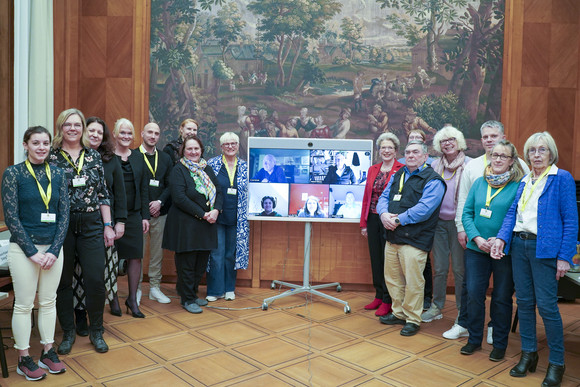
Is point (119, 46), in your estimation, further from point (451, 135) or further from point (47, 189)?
point (451, 135)

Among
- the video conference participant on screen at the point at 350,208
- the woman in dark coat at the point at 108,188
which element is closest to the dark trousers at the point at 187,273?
the woman in dark coat at the point at 108,188

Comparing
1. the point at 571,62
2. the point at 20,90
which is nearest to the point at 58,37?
the point at 20,90

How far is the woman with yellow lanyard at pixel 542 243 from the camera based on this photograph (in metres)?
3.13

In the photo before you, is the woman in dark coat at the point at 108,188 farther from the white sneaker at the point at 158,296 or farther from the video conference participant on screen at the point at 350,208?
the video conference participant on screen at the point at 350,208

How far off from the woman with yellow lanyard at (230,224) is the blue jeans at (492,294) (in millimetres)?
2283

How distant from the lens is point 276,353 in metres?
3.62

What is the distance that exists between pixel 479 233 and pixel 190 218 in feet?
8.39

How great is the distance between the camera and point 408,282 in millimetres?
4145

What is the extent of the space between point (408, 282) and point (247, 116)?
3.09 metres

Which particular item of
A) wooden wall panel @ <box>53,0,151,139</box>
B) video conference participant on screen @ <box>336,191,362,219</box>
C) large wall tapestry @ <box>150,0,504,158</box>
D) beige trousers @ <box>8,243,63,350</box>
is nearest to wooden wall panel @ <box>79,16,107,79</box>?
wooden wall panel @ <box>53,0,151,139</box>

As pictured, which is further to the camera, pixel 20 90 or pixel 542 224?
pixel 20 90

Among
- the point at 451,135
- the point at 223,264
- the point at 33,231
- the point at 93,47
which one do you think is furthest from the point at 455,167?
the point at 93,47

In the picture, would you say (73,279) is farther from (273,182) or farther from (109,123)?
(109,123)

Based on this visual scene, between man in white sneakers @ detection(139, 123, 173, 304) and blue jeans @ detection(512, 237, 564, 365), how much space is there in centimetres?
319
